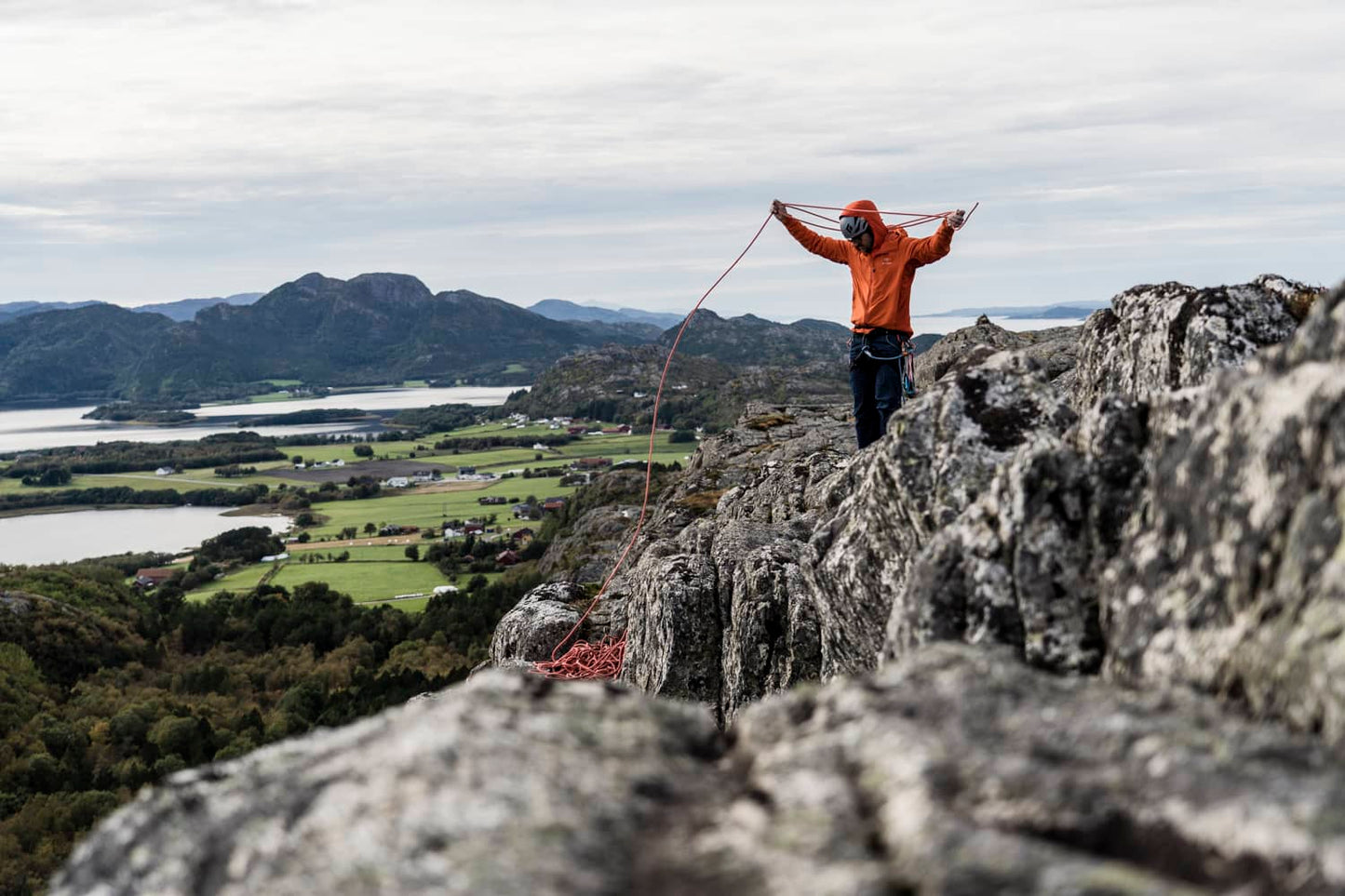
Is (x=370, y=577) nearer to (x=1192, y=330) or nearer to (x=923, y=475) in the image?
(x=923, y=475)

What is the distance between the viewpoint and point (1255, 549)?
5.91 meters

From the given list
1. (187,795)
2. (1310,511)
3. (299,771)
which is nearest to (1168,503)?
(1310,511)

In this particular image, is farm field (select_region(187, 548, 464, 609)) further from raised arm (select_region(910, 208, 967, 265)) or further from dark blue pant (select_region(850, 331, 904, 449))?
raised arm (select_region(910, 208, 967, 265))

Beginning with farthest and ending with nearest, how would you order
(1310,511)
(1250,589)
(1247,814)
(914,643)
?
1. (914,643)
2. (1250,589)
3. (1310,511)
4. (1247,814)

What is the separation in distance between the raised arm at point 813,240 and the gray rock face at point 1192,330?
6010mm

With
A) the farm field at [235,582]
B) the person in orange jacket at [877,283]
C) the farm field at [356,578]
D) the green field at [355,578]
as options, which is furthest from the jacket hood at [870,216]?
the farm field at [235,582]

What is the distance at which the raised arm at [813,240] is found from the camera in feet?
64.2

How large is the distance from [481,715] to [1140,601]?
456 cm

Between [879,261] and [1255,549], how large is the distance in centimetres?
1371

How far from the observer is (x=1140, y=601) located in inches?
268

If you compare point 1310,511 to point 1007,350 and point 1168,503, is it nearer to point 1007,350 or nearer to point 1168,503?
point 1168,503

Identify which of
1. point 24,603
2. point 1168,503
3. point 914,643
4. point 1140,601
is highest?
point 1168,503

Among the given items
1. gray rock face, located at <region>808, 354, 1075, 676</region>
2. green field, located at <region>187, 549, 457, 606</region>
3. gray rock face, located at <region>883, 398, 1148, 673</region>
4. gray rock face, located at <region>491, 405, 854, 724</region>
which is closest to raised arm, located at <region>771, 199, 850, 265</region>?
gray rock face, located at <region>491, 405, 854, 724</region>

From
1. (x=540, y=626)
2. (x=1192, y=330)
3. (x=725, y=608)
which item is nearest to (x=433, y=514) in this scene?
(x=540, y=626)
